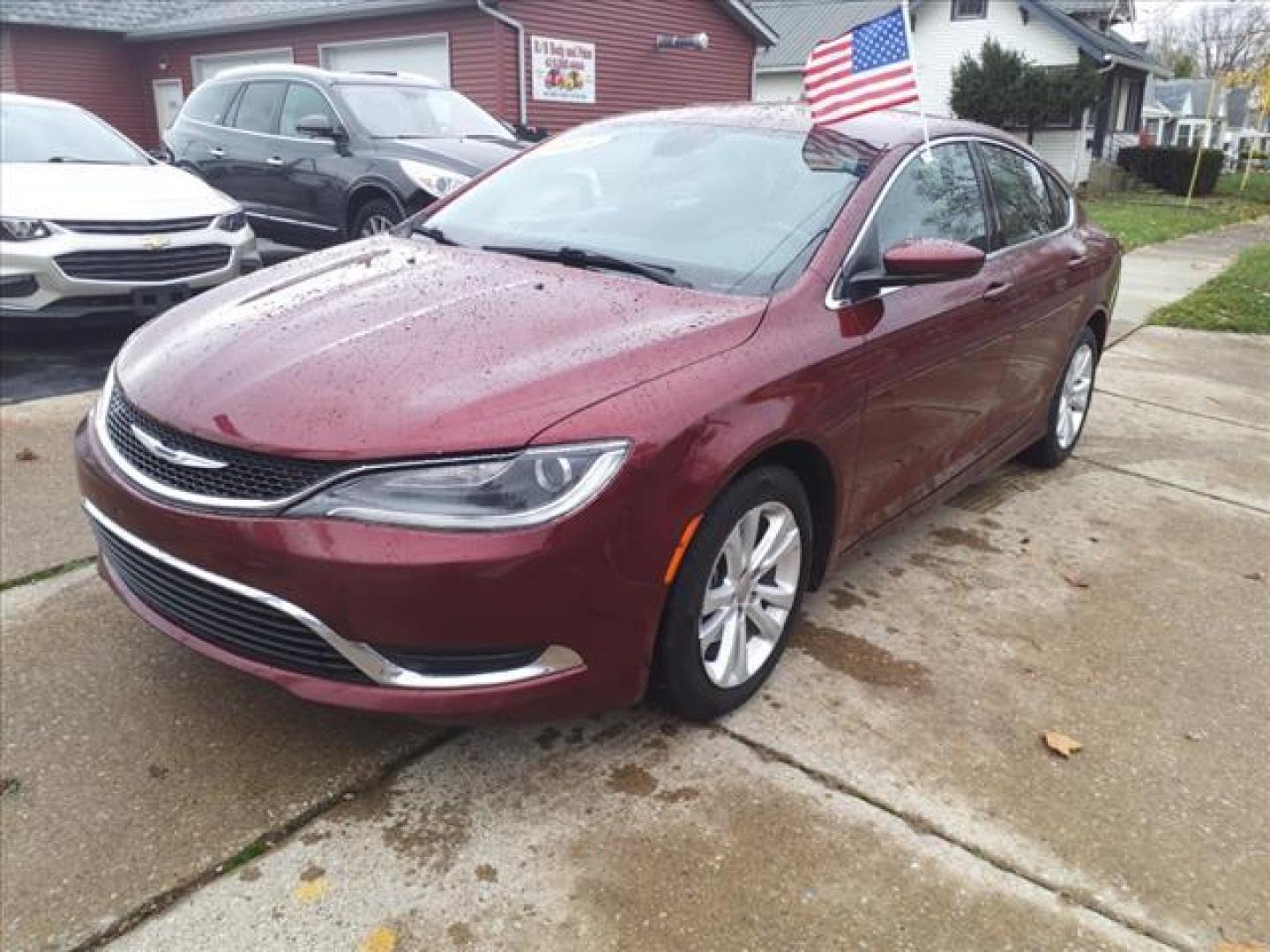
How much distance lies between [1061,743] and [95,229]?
5820 mm

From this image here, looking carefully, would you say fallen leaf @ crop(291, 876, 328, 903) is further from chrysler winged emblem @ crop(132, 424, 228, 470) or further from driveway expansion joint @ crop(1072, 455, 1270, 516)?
driveway expansion joint @ crop(1072, 455, 1270, 516)

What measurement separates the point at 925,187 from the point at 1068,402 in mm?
2001

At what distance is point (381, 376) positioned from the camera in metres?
2.44

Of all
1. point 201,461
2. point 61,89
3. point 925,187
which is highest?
point 61,89

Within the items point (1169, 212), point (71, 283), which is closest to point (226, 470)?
point (71, 283)

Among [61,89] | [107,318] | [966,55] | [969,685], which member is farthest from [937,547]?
[966,55]

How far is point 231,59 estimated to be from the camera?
19094 millimetres

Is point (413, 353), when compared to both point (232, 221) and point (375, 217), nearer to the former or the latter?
point (232, 221)

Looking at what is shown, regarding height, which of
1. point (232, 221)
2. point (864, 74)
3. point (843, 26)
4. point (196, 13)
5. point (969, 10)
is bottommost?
point (232, 221)

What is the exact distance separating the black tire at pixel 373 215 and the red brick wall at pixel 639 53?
8496mm

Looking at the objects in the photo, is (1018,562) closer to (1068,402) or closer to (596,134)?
(1068,402)

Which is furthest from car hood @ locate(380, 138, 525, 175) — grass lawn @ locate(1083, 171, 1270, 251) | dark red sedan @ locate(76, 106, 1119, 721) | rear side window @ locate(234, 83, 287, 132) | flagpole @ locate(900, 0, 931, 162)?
grass lawn @ locate(1083, 171, 1270, 251)

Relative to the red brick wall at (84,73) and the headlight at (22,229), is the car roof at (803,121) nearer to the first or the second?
the headlight at (22,229)

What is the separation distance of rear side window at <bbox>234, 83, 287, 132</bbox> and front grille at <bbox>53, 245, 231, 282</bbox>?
2661mm
